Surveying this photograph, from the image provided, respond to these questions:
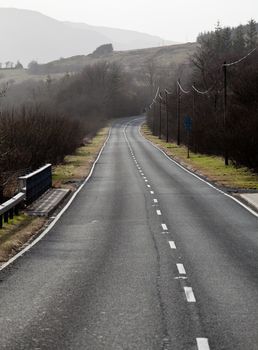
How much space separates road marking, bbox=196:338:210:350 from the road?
0.5 inches

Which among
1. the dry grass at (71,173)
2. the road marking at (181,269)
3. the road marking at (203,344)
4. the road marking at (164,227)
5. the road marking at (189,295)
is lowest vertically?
the dry grass at (71,173)

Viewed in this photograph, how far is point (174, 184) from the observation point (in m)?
34.5

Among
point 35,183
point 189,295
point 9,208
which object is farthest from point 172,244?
point 35,183

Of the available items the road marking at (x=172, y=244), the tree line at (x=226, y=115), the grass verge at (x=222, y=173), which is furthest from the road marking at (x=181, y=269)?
the tree line at (x=226, y=115)

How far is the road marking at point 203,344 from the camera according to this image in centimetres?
727

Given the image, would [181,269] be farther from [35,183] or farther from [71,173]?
[71,173]

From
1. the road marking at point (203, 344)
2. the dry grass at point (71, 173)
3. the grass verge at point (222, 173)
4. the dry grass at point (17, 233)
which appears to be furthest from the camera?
the dry grass at point (71, 173)

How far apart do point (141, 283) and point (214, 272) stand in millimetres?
1843

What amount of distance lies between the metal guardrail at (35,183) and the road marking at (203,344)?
53.0 ft

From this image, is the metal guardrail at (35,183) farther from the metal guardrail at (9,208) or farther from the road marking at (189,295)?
the road marking at (189,295)

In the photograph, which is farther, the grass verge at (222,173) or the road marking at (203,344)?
the grass verge at (222,173)

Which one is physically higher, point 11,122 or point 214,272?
point 11,122

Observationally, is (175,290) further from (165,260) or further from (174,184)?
(174,184)

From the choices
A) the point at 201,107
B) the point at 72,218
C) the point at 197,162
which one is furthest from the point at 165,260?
the point at 201,107
